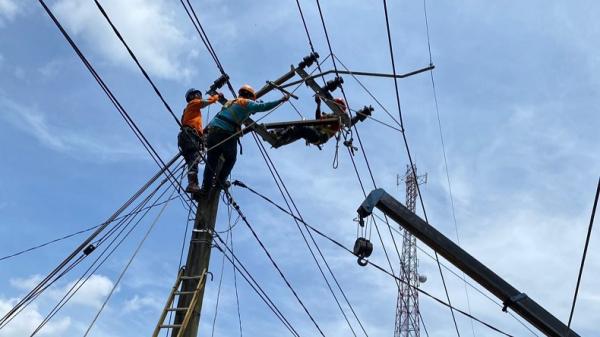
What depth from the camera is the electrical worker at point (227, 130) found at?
827 cm

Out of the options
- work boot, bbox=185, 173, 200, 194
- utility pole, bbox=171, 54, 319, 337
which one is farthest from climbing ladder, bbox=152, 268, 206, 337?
work boot, bbox=185, 173, 200, 194

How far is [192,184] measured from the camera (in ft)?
26.8

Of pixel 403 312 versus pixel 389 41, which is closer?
pixel 389 41

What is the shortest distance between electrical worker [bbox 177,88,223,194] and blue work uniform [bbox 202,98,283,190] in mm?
180

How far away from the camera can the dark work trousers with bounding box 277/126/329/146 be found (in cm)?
895

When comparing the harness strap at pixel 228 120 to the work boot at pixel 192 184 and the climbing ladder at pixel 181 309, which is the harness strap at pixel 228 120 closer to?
the work boot at pixel 192 184

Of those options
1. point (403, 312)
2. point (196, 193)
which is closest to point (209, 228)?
point (196, 193)

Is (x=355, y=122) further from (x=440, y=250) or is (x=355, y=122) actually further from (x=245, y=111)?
(x=440, y=250)

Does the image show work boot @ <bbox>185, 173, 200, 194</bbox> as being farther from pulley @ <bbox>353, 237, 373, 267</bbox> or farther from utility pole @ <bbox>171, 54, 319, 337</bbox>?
pulley @ <bbox>353, 237, 373, 267</bbox>

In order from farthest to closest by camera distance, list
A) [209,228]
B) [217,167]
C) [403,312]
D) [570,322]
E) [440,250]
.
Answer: [403,312], [217,167], [209,228], [440,250], [570,322]

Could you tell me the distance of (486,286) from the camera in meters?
6.67

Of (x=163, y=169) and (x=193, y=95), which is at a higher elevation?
(x=193, y=95)

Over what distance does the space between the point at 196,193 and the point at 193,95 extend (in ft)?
5.89

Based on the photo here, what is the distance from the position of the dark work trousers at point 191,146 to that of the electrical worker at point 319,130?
1.14 m
